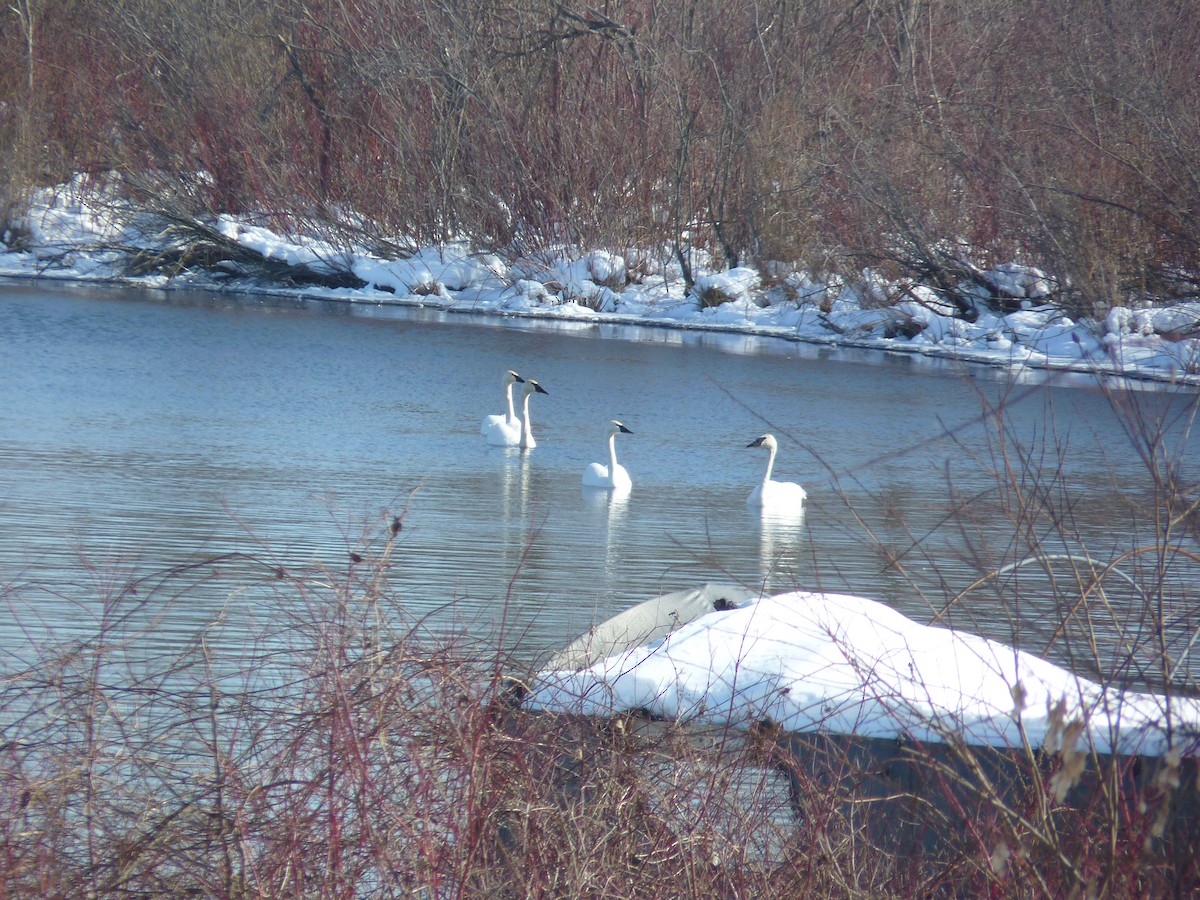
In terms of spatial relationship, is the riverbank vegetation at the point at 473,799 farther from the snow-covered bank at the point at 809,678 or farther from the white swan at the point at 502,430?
the white swan at the point at 502,430

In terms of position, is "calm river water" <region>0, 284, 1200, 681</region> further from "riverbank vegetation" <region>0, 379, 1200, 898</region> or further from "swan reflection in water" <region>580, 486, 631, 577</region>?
"riverbank vegetation" <region>0, 379, 1200, 898</region>

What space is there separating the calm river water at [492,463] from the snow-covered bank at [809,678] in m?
0.23

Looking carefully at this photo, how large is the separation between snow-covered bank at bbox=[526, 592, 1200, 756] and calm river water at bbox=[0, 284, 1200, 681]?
234mm

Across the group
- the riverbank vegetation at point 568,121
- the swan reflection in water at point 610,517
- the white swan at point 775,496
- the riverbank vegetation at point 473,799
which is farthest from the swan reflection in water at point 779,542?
the riverbank vegetation at point 568,121

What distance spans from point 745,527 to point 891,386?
23.8 ft

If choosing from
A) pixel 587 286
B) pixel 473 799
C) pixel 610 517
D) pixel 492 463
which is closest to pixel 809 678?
pixel 473 799

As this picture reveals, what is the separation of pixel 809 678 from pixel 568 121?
22.1 m

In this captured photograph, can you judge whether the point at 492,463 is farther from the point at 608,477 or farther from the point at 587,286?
the point at 587,286

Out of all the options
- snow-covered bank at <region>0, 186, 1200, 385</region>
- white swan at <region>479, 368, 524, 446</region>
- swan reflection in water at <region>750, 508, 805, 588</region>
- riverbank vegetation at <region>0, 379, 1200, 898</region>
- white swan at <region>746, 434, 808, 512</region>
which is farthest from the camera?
snow-covered bank at <region>0, 186, 1200, 385</region>

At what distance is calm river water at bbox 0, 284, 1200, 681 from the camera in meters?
6.52

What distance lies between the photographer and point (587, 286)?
76.3 feet

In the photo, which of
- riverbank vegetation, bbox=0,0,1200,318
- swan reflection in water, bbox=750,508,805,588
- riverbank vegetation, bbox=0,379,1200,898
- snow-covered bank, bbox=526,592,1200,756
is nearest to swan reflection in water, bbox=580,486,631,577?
swan reflection in water, bbox=750,508,805,588

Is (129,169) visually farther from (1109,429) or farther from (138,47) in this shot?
(1109,429)

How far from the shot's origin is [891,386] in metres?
16.2
